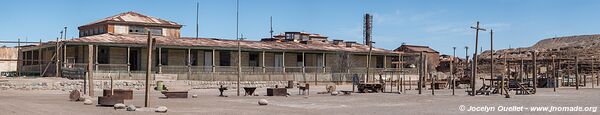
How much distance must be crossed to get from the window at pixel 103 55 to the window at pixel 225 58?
7.75 metres

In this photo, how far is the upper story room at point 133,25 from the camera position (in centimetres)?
5209

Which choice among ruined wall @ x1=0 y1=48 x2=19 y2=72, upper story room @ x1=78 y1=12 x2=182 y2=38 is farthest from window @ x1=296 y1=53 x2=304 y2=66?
ruined wall @ x1=0 y1=48 x2=19 y2=72

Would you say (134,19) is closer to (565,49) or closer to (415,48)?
(415,48)

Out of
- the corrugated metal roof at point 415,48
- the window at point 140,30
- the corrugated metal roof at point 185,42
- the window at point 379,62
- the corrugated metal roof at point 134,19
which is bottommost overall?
the window at point 379,62

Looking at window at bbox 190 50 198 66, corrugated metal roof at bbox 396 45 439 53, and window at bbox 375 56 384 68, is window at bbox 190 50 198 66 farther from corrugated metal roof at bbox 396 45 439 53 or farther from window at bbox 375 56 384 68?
corrugated metal roof at bbox 396 45 439 53

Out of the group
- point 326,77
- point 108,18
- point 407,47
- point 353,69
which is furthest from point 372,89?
point 407,47

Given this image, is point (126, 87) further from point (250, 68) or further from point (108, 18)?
point (108, 18)

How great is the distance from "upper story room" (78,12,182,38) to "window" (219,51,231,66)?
7507mm

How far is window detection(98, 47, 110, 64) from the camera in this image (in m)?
41.9

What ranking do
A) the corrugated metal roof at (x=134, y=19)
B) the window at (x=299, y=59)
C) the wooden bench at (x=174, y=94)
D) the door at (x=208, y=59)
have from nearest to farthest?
1. the wooden bench at (x=174, y=94)
2. the door at (x=208, y=59)
3. the window at (x=299, y=59)
4. the corrugated metal roof at (x=134, y=19)

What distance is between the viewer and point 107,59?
42000 millimetres

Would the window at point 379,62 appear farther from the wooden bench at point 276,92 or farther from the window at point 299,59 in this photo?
the wooden bench at point 276,92

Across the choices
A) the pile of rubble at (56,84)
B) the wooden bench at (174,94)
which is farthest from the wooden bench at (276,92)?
the pile of rubble at (56,84)

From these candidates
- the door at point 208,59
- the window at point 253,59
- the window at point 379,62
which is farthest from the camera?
the window at point 379,62
